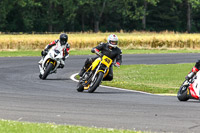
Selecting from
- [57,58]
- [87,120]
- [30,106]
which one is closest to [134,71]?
[57,58]

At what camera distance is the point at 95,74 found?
16156mm

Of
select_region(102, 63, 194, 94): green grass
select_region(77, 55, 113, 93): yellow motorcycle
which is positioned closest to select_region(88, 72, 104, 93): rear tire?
select_region(77, 55, 113, 93): yellow motorcycle

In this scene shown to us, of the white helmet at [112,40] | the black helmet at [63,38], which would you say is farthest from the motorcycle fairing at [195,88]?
the black helmet at [63,38]

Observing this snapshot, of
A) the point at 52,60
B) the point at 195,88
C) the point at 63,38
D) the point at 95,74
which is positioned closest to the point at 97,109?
the point at 195,88

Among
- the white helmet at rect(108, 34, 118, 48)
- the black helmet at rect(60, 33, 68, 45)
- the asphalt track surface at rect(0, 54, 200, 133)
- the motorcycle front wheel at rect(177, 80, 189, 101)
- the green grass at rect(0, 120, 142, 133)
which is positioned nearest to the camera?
the green grass at rect(0, 120, 142, 133)

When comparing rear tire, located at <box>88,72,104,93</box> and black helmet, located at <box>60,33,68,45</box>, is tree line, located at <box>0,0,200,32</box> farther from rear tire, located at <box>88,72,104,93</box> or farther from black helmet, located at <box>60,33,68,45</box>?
rear tire, located at <box>88,72,104,93</box>

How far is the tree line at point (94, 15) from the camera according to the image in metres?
79.4

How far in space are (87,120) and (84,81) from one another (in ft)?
20.8

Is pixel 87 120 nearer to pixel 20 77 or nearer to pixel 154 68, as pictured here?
pixel 20 77

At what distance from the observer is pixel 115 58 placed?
16469 mm

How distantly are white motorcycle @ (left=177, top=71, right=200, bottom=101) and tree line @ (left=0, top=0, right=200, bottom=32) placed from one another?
205 feet

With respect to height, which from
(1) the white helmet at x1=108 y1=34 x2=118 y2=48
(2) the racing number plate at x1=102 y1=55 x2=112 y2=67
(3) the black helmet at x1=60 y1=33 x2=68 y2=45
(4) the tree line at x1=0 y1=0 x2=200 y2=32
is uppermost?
(1) the white helmet at x1=108 y1=34 x2=118 y2=48

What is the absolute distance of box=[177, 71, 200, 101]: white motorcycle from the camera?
529 inches

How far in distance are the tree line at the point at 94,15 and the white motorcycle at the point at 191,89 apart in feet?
205
